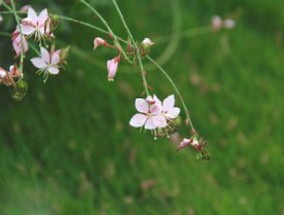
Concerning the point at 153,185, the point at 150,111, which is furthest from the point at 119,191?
the point at 150,111

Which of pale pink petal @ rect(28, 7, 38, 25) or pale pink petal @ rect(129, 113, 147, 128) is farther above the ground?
pale pink petal @ rect(28, 7, 38, 25)

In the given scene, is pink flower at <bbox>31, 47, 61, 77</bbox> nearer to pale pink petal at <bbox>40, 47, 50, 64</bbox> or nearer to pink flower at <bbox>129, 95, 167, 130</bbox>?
pale pink petal at <bbox>40, 47, 50, 64</bbox>

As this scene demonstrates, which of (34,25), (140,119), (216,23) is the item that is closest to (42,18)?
(34,25)

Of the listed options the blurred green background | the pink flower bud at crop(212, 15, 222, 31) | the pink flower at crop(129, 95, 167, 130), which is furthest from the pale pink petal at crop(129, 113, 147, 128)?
the pink flower bud at crop(212, 15, 222, 31)

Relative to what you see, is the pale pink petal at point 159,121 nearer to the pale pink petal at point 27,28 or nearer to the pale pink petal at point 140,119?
the pale pink petal at point 140,119

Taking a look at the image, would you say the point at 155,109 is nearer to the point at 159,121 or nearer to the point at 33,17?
the point at 159,121

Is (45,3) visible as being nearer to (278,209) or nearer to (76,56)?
(76,56)
